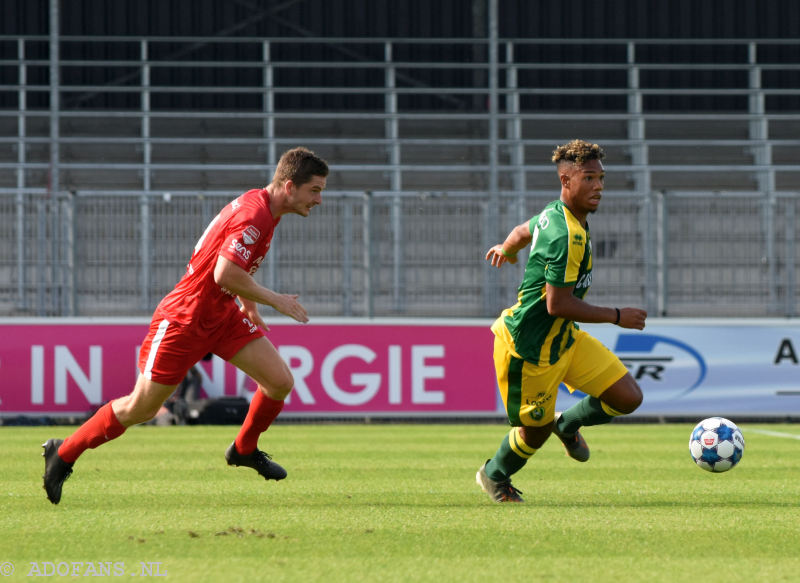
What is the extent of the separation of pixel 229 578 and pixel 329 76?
20169mm

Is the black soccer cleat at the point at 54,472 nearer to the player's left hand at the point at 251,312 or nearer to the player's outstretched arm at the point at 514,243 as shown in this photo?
the player's left hand at the point at 251,312

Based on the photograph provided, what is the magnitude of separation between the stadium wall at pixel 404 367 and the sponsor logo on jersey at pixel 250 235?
8.12 m

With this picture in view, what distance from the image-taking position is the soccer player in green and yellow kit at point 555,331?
19.7 feet

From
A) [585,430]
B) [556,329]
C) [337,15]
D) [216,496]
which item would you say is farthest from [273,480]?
[337,15]

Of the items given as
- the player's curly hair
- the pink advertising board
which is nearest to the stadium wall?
the pink advertising board

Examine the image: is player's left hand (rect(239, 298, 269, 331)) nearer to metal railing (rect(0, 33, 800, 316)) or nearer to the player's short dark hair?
the player's short dark hair

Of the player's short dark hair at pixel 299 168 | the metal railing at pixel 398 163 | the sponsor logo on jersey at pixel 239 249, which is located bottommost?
the sponsor logo on jersey at pixel 239 249

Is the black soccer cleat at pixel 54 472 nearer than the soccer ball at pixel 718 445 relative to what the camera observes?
Yes

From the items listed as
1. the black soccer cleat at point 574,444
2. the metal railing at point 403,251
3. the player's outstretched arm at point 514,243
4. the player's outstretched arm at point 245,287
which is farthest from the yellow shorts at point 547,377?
the metal railing at point 403,251

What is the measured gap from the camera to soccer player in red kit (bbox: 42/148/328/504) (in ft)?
20.0

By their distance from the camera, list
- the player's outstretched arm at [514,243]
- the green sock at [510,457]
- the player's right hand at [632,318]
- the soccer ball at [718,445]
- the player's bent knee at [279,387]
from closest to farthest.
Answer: the player's right hand at [632,318] < the green sock at [510,457] < the player's outstretched arm at [514,243] < the player's bent knee at [279,387] < the soccer ball at [718,445]

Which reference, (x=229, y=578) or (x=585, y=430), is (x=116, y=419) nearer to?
(x=229, y=578)

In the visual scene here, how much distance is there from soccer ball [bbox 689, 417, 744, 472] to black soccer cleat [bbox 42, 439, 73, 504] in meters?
3.80

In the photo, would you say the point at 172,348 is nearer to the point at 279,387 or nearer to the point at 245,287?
the point at 245,287
